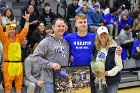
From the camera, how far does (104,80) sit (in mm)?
5434

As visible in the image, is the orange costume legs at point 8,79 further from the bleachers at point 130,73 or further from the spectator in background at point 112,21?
the spectator in background at point 112,21

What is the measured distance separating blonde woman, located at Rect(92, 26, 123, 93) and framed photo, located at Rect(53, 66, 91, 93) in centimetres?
31

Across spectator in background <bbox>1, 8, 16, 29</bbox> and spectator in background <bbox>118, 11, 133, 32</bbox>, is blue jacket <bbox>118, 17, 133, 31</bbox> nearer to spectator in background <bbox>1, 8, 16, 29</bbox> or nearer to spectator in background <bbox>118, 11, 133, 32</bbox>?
spectator in background <bbox>118, 11, 133, 32</bbox>

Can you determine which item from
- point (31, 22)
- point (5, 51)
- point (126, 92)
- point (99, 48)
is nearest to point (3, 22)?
point (31, 22)

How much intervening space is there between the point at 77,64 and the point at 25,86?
12.3 ft

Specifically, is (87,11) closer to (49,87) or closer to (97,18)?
(97,18)

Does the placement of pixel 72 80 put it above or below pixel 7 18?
below

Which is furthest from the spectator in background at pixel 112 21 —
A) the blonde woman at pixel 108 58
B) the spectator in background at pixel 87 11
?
the blonde woman at pixel 108 58

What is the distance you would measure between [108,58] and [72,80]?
0.77 m

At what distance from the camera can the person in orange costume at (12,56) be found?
27.0ft

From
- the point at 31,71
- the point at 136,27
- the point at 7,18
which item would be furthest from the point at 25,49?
the point at 136,27

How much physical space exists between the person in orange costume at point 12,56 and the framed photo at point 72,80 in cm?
335

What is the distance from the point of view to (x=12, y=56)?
832 centimetres

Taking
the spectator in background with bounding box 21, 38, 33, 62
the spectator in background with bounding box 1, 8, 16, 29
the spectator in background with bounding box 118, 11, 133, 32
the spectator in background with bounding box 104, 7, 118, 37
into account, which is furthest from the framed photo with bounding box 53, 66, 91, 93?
the spectator in background with bounding box 118, 11, 133, 32
